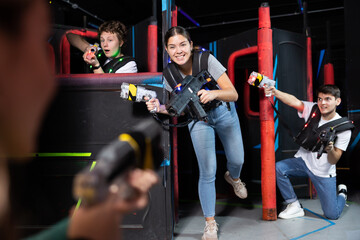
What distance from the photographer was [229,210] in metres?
3.00

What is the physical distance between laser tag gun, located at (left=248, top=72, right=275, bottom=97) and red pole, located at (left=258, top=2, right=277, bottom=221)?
0.41 feet

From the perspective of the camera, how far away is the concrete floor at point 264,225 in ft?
7.59

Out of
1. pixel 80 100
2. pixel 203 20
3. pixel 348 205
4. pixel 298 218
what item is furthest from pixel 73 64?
pixel 203 20

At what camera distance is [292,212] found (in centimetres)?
273

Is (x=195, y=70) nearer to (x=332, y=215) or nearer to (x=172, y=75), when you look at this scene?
(x=172, y=75)

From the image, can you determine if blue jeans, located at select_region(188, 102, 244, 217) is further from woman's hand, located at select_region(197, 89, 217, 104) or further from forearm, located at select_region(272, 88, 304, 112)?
forearm, located at select_region(272, 88, 304, 112)

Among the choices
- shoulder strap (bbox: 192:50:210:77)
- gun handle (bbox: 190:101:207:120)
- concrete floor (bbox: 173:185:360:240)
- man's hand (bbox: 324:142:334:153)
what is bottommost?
concrete floor (bbox: 173:185:360:240)

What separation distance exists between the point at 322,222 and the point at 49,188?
6.68 feet

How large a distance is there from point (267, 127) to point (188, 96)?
96 centimetres

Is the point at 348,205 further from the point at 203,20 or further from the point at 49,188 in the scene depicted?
the point at 203,20

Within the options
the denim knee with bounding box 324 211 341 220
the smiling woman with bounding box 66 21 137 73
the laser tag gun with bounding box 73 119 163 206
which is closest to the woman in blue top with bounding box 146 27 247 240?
the smiling woman with bounding box 66 21 137 73

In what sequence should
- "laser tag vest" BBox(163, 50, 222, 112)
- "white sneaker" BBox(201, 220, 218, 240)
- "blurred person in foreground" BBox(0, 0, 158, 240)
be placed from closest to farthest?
"blurred person in foreground" BBox(0, 0, 158, 240) < "laser tag vest" BBox(163, 50, 222, 112) < "white sneaker" BBox(201, 220, 218, 240)

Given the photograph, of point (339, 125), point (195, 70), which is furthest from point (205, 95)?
point (339, 125)

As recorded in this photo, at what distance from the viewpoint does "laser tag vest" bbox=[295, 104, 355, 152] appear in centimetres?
264
